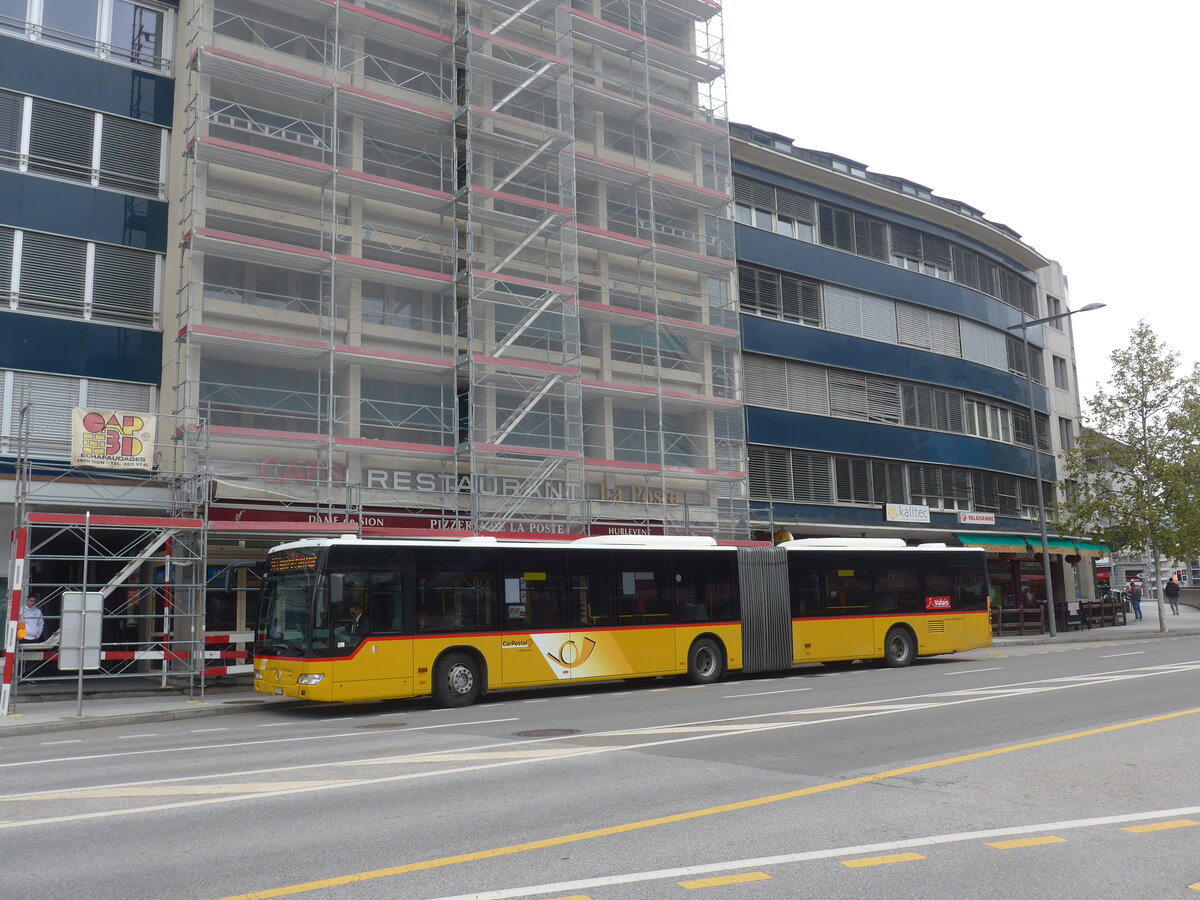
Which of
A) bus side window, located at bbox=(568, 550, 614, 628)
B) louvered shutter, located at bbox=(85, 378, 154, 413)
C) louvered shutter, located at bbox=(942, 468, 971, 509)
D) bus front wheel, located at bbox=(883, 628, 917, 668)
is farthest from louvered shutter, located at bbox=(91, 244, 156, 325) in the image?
louvered shutter, located at bbox=(942, 468, 971, 509)

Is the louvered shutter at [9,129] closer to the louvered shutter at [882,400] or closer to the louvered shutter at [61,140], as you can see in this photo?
the louvered shutter at [61,140]

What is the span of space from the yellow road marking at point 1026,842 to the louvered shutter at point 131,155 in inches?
986

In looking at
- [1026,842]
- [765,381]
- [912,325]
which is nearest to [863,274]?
[912,325]

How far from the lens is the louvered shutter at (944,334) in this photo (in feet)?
138

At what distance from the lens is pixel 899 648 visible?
24.3 metres

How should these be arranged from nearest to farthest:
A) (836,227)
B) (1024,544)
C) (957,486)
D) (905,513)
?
(905,513) → (836,227) → (1024,544) → (957,486)

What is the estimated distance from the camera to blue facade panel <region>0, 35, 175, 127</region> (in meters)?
24.3

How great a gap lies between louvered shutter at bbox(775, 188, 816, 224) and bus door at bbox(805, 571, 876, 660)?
1781cm

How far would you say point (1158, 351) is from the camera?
39156 millimetres

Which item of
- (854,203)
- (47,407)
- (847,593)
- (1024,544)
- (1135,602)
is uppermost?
(854,203)

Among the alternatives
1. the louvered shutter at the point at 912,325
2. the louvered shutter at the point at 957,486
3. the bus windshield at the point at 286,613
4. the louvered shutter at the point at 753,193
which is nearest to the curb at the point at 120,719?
the bus windshield at the point at 286,613

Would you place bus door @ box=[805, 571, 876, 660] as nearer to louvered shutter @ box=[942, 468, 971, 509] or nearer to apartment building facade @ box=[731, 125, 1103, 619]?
apartment building facade @ box=[731, 125, 1103, 619]

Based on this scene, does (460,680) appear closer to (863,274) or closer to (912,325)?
(863,274)

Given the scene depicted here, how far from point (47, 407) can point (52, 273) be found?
3135mm
